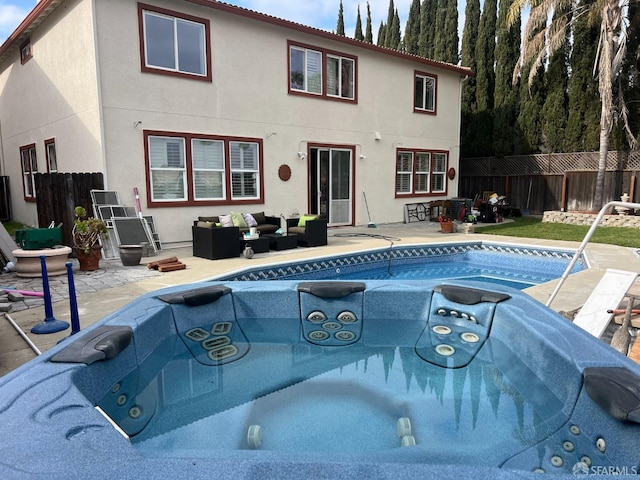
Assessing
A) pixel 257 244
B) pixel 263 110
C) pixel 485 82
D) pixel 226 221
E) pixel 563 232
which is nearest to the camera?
pixel 257 244

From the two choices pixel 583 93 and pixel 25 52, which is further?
pixel 583 93

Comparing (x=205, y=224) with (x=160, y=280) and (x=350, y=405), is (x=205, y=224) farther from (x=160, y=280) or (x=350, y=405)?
(x=350, y=405)

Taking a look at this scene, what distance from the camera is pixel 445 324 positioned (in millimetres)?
4680

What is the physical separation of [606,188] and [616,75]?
3.79 metres

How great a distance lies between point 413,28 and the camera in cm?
2355

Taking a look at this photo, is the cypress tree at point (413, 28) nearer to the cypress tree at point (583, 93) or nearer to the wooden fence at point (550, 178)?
the wooden fence at point (550, 178)

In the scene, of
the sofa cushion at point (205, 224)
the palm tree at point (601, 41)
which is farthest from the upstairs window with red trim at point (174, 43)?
the palm tree at point (601, 41)

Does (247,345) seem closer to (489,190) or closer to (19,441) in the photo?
(19,441)

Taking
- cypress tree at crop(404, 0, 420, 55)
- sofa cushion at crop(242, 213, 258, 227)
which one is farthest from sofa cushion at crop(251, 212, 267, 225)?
cypress tree at crop(404, 0, 420, 55)

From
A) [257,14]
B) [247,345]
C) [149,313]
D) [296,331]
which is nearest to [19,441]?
[149,313]

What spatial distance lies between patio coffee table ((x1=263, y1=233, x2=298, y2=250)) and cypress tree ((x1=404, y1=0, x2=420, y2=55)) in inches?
735

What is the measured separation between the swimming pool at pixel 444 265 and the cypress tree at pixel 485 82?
10.2 meters

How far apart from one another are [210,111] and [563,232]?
31.1 feet

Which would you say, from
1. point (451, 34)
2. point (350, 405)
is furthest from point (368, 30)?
point (350, 405)
